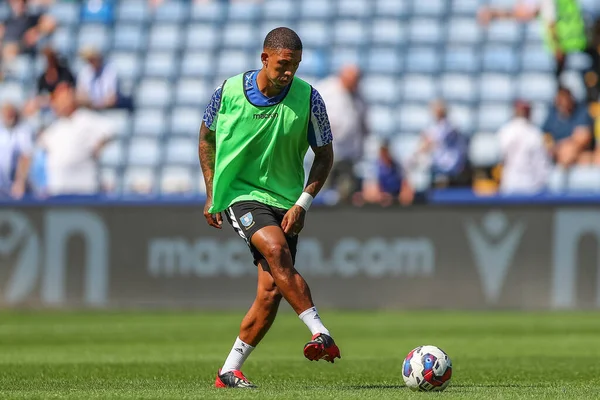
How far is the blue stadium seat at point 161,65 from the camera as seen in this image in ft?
84.6

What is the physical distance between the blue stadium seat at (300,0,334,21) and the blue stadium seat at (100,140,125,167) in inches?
182

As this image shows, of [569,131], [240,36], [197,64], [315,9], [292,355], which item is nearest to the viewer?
[292,355]

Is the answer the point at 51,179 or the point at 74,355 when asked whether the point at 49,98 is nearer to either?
the point at 51,179

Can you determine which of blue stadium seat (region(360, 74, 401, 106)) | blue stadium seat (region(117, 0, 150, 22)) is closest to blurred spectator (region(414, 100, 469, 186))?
blue stadium seat (region(360, 74, 401, 106))

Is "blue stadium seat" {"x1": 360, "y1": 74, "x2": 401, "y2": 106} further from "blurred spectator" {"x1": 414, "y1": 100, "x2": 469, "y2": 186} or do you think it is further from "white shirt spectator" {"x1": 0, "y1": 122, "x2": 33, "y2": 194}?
"white shirt spectator" {"x1": 0, "y1": 122, "x2": 33, "y2": 194}

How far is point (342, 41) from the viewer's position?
83.3ft

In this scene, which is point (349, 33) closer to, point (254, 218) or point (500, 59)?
point (500, 59)

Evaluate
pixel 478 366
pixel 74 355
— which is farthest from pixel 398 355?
pixel 74 355

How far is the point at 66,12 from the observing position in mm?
27141

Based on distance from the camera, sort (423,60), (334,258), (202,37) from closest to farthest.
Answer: (334,258)
(423,60)
(202,37)

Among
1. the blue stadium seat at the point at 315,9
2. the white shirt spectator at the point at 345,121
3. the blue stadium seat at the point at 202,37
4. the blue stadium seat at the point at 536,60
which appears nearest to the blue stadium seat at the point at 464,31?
the blue stadium seat at the point at 536,60

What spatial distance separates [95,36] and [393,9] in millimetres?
6052

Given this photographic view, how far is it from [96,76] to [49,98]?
52.5 inches

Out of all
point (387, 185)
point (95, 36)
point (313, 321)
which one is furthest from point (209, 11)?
point (313, 321)
